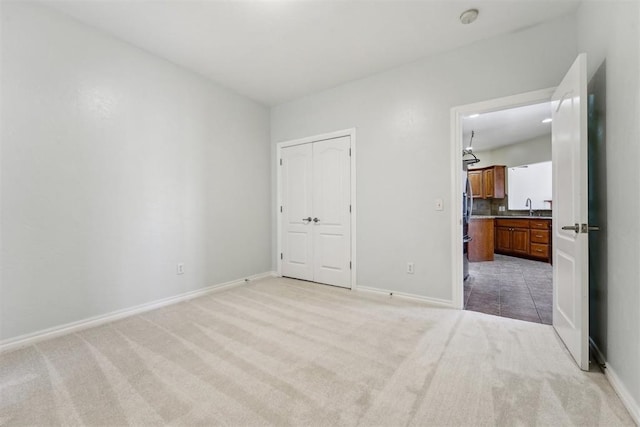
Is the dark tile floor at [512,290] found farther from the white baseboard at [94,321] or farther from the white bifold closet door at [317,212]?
the white baseboard at [94,321]

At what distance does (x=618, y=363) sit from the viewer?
1514 mm

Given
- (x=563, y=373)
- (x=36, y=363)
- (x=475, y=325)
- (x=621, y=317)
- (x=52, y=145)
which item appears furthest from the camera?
(x=475, y=325)

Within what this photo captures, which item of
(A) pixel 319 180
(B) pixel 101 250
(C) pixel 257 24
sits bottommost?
(B) pixel 101 250

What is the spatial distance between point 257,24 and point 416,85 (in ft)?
5.98

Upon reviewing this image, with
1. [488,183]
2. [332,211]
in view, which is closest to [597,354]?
[332,211]

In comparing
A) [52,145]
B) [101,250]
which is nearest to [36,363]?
[101,250]

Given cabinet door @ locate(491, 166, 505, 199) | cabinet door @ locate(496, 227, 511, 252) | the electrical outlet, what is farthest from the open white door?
cabinet door @ locate(491, 166, 505, 199)

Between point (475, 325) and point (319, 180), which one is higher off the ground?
point (319, 180)

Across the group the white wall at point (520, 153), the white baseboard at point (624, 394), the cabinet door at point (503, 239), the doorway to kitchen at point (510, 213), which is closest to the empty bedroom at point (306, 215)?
the white baseboard at point (624, 394)

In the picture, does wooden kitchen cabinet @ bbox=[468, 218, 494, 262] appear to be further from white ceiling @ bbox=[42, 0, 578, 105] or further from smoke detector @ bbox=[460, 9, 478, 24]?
smoke detector @ bbox=[460, 9, 478, 24]

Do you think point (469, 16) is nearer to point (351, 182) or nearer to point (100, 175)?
point (351, 182)

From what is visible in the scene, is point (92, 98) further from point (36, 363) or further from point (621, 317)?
point (621, 317)

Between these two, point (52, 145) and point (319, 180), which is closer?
point (52, 145)

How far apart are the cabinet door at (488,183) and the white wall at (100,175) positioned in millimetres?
6319
